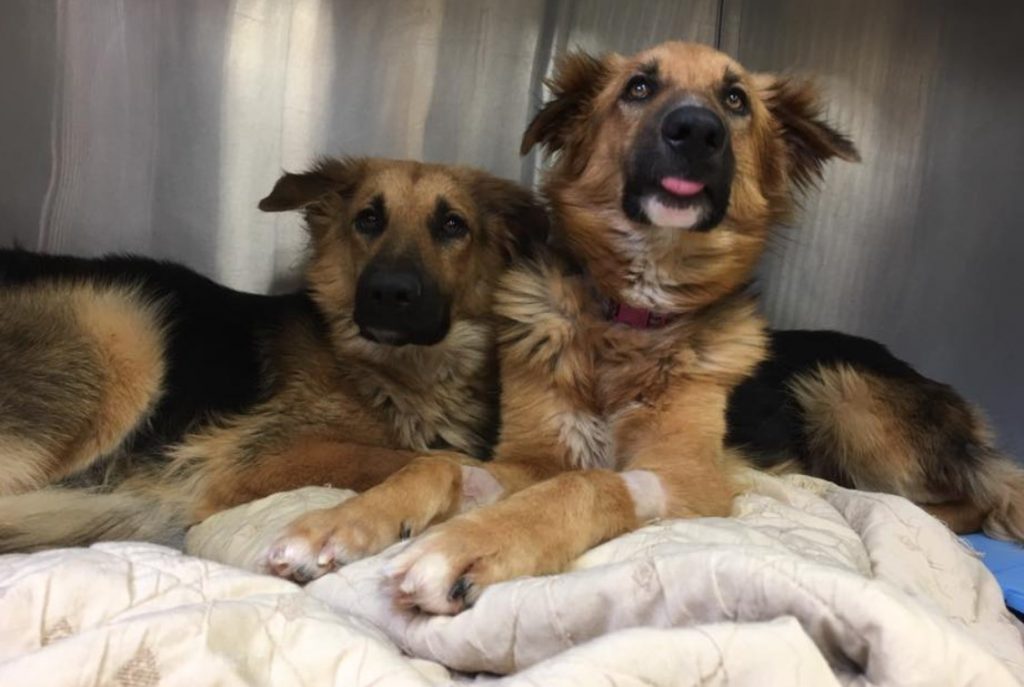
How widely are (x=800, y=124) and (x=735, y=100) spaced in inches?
9.0

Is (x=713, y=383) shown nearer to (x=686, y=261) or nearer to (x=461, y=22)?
(x=686, y=261)

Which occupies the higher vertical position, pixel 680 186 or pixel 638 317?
pixel 680 186

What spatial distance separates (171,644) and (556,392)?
3.61ft

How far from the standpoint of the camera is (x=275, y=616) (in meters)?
1.08

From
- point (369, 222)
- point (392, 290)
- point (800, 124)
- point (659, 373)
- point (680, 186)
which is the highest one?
point (800, 124)

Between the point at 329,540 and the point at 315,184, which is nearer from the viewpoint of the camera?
the point at 329,540

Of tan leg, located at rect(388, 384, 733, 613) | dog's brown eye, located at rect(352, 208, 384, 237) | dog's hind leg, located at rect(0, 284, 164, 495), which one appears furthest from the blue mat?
dog's hind leg, located at rect(0, 284, 164, 495)

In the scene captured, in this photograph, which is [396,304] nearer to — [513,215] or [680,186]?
[513,215]

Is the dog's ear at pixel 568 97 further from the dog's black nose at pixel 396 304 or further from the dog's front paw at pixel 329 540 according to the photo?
the dog's front paw at pixel 329 540

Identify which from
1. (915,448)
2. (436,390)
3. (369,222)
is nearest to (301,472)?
(436,390)

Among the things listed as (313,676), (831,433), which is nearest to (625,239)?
(831,433)

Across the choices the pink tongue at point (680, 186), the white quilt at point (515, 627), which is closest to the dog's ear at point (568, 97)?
the pink tongue at point (680, 186)

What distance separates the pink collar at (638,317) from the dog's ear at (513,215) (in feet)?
1.43

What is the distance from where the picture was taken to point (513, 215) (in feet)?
7.56
